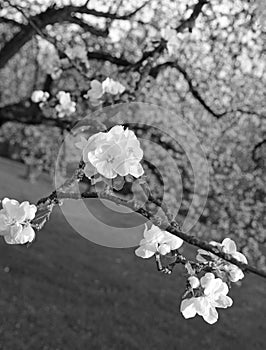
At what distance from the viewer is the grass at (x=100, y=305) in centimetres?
571

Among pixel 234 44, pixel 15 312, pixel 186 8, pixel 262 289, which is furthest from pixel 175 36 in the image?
pixel 262 289

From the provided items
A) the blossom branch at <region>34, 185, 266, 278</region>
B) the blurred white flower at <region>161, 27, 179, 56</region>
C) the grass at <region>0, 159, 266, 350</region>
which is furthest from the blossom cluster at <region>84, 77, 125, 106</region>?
the grass at <region>0, 159, 266, 350</region>

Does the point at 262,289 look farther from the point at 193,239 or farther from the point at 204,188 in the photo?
the point at 193,239

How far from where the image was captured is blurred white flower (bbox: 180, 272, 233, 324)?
4.59 feet

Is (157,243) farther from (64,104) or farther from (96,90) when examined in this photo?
(64,104)

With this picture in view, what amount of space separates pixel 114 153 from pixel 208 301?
0.45 meters

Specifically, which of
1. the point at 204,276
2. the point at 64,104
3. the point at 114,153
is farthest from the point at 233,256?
the point at 64,104

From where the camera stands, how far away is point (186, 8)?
5.53m

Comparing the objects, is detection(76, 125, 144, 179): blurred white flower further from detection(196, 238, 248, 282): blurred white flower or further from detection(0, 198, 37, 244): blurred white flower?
detection(196, 238, 248, 282): blurred white flower

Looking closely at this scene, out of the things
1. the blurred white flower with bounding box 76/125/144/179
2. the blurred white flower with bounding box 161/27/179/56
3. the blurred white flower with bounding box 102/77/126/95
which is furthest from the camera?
the blurred white flower with bounding box 161/27/179/56

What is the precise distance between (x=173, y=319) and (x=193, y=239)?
19.1ft

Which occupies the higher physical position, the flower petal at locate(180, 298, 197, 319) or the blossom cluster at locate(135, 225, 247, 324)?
the blossom cluster at locate(135, 225, 247, 324)

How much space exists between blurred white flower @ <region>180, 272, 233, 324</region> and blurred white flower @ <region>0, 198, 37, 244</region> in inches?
16.3

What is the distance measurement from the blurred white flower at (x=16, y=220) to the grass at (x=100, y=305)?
4.01 metres
